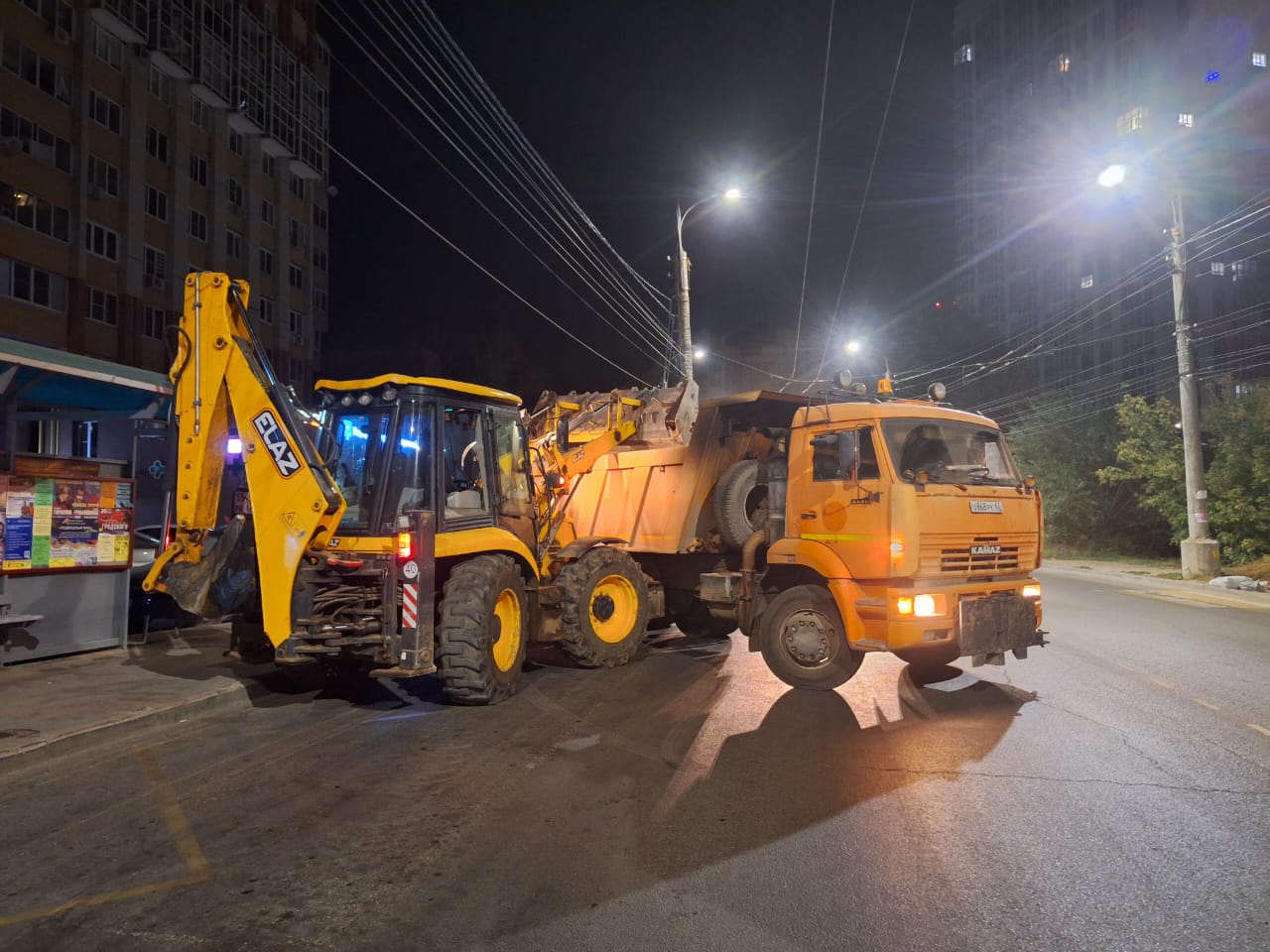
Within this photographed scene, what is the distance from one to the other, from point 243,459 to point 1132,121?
65942mm

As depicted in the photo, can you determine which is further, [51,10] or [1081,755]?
[51,10]

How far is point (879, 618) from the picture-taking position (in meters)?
7.16

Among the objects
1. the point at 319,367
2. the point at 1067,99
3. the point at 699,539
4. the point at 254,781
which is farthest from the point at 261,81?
the point at 1067,99

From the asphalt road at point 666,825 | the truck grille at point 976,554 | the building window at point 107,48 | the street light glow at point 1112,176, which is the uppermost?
the building window at point 107,48

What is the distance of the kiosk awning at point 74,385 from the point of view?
28.3ft

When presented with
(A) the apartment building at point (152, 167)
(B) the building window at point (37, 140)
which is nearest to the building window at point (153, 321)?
(A) the apartment building at point (152, 167)

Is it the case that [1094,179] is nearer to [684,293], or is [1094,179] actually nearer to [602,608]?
[684,293]

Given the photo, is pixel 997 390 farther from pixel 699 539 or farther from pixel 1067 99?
pixel 1067 99

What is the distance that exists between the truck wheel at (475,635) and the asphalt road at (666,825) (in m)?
0.28

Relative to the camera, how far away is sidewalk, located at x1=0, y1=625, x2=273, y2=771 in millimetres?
6551

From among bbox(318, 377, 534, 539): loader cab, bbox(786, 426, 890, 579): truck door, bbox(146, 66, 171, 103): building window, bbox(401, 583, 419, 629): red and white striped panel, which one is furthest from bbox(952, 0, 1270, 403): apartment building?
bbox(146, 66, 171, 103): building window

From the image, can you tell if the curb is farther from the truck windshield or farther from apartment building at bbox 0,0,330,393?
apartment building at bbox 0,0,330,393

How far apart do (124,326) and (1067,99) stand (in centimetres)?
7885

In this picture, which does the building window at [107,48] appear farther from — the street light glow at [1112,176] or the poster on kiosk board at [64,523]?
the street light glow at [1112,176]
